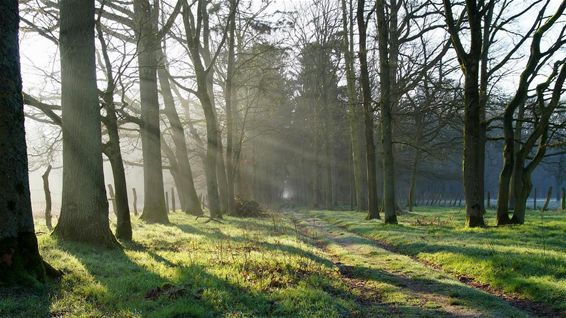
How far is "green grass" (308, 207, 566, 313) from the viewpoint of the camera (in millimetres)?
8109

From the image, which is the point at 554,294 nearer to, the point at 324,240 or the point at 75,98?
the point at 324,240

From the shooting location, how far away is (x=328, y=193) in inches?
1597

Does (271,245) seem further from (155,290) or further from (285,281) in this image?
(155,290)

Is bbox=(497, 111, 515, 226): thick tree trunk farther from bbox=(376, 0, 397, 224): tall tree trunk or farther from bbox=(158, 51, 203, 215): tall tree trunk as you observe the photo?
bbox=(158, 51, 203, 215): tall tree trunk

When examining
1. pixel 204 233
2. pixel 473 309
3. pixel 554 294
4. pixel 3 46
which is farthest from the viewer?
pixel 204 233

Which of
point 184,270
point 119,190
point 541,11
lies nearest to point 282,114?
point 541,11

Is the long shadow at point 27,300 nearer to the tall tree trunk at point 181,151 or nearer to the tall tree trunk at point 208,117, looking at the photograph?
the tall tree trunk at point 208,117

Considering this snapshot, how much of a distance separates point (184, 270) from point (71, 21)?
239 inches

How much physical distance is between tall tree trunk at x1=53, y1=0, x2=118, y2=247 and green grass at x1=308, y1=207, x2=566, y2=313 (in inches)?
322

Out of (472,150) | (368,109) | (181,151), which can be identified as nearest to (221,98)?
(181,151)

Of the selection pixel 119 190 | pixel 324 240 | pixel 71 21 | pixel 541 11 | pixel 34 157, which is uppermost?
pixel 541 11

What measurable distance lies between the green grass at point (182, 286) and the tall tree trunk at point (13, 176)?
0.38 metres

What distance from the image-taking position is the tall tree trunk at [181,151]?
2425 cm

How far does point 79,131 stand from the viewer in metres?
9.95
